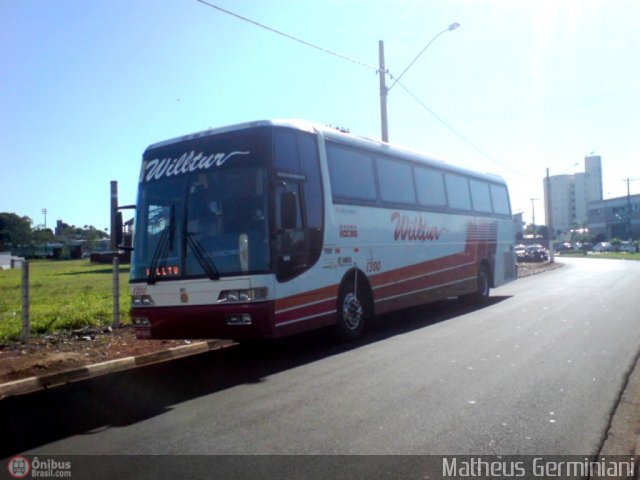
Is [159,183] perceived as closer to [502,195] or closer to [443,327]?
[443,327]

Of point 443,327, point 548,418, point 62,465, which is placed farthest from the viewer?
point 443,327

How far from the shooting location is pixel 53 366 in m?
8.65

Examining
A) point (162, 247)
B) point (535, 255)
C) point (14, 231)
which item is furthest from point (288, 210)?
point (14, 231)

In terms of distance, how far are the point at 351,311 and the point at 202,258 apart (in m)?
3.02


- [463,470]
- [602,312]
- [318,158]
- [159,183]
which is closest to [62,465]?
[463,470]

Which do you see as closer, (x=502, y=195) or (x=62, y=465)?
(x=62, y=465)

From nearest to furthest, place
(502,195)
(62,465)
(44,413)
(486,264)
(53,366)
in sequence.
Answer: (62,465), (44,413), (53,366), (486,264), (502,195)

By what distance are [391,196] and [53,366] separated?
6847 mm

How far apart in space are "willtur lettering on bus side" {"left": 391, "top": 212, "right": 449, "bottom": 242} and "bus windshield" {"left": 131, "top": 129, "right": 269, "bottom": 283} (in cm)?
433

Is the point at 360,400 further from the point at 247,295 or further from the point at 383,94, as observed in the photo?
the point at 383,94

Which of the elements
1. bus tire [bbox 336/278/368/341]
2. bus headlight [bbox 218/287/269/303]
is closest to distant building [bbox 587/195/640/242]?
bus tire [bbox 336/278/368/341]

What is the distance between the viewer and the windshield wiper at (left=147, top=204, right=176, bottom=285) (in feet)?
29.5

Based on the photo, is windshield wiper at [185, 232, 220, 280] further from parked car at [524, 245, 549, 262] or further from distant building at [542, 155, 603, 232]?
distant building at [542, 155, 603, 232]

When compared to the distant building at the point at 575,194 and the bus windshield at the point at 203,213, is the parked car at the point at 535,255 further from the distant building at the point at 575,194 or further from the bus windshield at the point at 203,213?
the distant building at the point at 575,194
